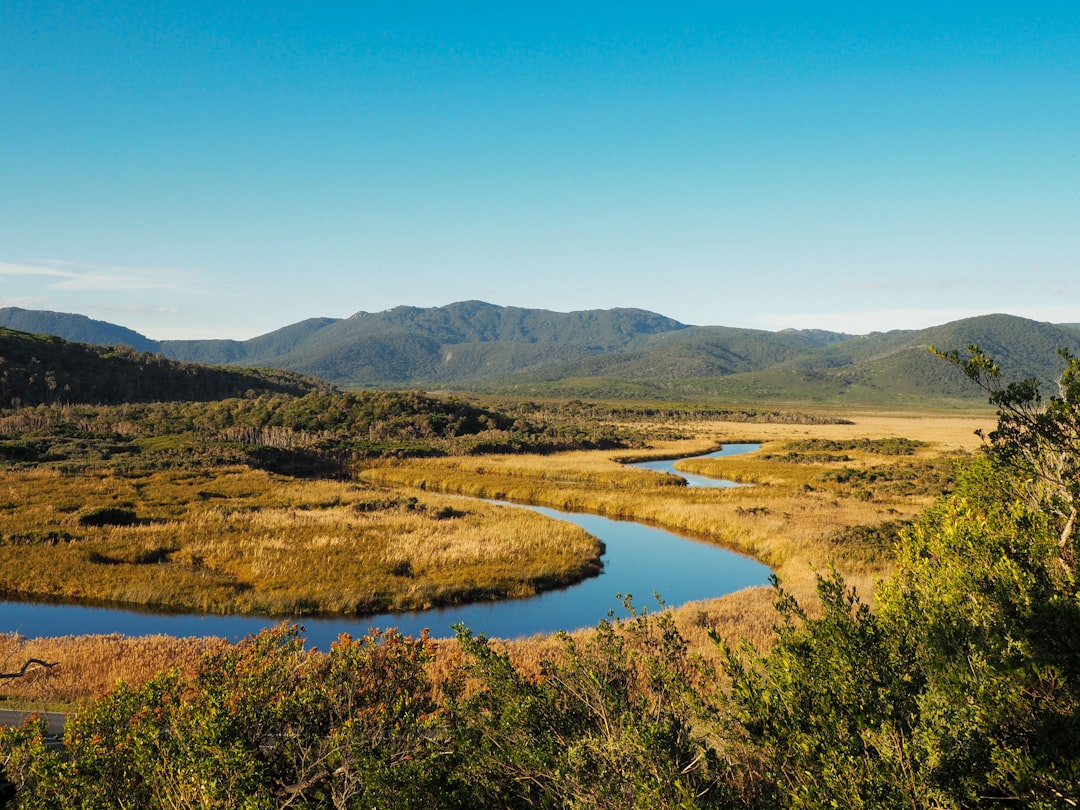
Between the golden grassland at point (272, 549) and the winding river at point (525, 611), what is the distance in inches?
41.2

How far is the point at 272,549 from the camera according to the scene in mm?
36031

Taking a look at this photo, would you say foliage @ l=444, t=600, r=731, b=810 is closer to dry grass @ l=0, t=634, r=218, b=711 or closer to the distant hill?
dry grass @ l=0, t=634, r=218, b=711

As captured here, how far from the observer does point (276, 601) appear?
28188mm

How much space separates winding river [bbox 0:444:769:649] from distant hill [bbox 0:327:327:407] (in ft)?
366

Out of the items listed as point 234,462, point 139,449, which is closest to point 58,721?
point 234,462

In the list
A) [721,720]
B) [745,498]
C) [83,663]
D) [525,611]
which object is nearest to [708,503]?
[745,498]

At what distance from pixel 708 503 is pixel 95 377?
14084cm

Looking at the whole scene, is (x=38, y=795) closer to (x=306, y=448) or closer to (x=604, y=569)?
(x=604, y=569)

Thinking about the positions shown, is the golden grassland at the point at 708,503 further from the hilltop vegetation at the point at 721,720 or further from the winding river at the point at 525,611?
the winding river at the point at 525,611

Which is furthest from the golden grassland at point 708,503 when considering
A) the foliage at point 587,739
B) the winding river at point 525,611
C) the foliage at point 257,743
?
the foliage at point 257,743

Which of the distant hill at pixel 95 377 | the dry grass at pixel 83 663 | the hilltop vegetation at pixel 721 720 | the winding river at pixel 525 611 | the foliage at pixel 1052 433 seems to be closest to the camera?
the hilltop vegetation at pixel 721 720

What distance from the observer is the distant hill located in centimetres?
12144

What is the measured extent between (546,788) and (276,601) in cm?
2363

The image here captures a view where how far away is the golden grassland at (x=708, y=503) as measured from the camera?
23.4 meters
